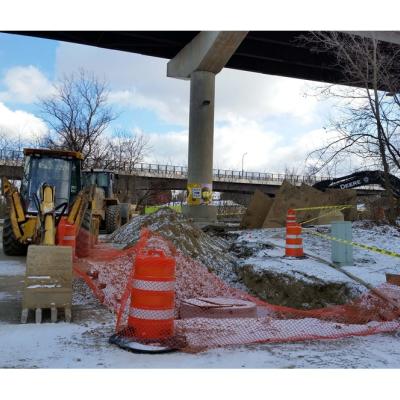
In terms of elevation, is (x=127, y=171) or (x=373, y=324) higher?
(x=127, y=171)

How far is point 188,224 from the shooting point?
Answer: 455 inches

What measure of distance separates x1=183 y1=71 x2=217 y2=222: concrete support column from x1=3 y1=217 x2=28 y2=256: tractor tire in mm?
13402

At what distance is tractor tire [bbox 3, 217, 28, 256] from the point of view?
11.3m

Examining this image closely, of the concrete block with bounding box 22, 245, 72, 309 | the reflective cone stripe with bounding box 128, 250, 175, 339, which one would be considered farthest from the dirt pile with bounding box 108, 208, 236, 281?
the reflective cone stripe with bounding box 128, 250, 175, 339

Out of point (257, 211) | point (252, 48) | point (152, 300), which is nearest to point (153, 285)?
point (152, 300)

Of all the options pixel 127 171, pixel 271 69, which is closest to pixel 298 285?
pixel 271 69

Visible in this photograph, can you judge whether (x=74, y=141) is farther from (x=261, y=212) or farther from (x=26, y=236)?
(x=26, y=236)

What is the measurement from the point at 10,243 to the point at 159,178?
39621mm

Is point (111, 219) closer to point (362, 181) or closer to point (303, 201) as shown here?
point (303, 201)

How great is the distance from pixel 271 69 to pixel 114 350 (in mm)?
27084

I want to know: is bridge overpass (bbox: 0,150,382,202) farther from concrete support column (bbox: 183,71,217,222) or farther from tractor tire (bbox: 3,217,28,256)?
tractor tire (bbox: 3,217,28,256)

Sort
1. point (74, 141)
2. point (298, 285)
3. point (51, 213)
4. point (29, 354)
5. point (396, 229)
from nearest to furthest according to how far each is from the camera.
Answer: point (29, 354) < point (51, 213) < point (298, 285) < point (396, 229) < point (74, 141)

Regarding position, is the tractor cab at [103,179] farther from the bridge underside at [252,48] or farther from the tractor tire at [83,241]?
the tractor tire at [83,241]

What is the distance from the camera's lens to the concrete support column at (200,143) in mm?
24312
